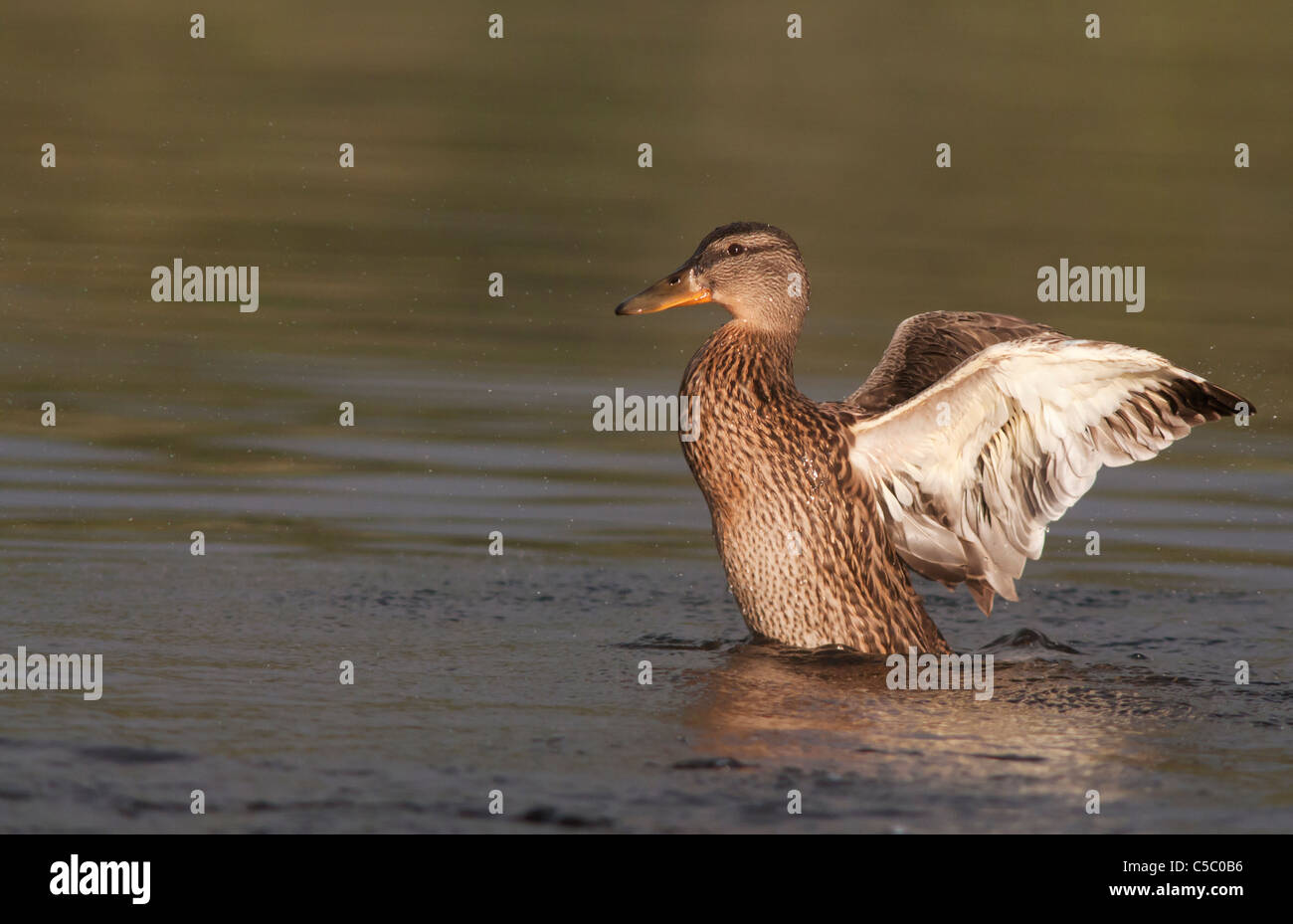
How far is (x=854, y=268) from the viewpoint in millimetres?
15023

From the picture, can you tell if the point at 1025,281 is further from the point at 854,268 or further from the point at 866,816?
the point at 866,816

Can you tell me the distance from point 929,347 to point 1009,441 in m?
1.16

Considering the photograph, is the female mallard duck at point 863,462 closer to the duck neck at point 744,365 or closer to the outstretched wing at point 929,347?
the duck neck at point 744,365

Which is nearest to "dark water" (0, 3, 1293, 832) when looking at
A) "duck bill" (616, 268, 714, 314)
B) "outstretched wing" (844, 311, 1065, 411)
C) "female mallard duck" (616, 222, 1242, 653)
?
"female mallard duck" (616, 222, 1242, 653)

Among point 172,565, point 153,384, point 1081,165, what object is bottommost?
point 172,565

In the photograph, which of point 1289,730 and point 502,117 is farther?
point 502,117

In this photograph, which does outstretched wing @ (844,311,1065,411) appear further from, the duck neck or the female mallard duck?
the duck neck

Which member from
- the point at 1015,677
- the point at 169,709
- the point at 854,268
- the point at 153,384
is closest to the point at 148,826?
the point at 169,709

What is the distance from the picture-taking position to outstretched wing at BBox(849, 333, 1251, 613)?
7.05m

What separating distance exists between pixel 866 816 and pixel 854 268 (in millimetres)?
9654

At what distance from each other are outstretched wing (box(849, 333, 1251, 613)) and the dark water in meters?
0.56

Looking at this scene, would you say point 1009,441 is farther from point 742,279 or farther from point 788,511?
point 742,279

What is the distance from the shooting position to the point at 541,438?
1072 cm

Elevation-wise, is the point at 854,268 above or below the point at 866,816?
above
